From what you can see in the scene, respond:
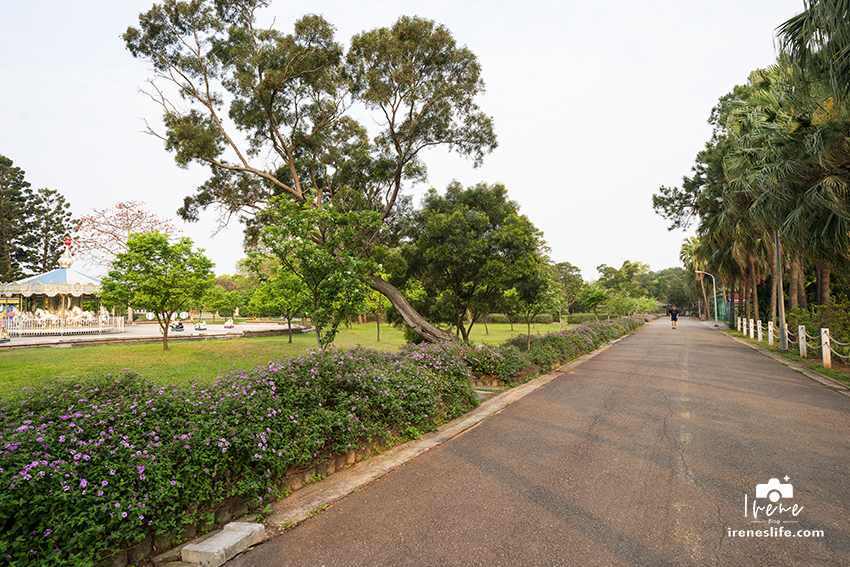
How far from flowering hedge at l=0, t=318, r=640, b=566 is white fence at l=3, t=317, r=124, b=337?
88.0ft

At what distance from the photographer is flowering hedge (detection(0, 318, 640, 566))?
236 cm

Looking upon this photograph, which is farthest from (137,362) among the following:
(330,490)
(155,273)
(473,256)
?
(330,490)

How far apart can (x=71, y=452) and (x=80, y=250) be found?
1761 inches

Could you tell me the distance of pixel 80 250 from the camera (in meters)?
37.0

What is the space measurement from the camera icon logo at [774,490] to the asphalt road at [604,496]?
0.19ft

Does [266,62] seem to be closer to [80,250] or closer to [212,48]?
[212,48]

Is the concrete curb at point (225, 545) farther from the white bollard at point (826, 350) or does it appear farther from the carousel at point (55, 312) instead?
the carousel at point (55, 312)

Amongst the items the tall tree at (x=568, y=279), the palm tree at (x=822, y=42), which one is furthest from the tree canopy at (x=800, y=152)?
the tall tree at (x=568, y=279)

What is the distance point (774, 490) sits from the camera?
3.68m

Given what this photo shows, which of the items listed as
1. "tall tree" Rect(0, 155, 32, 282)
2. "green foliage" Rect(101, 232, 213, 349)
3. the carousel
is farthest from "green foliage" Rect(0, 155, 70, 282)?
"green foliage" Rect(101, 232, 213, 349)

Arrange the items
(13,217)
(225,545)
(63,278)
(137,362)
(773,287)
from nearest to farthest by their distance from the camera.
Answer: (225,545) → (137,362) → (773,287) → (63,278) → (13,217)

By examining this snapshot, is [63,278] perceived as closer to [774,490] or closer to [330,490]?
[330,490]

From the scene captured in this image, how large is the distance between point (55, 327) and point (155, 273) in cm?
1378

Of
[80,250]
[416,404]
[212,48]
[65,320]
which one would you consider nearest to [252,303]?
[65,320]
